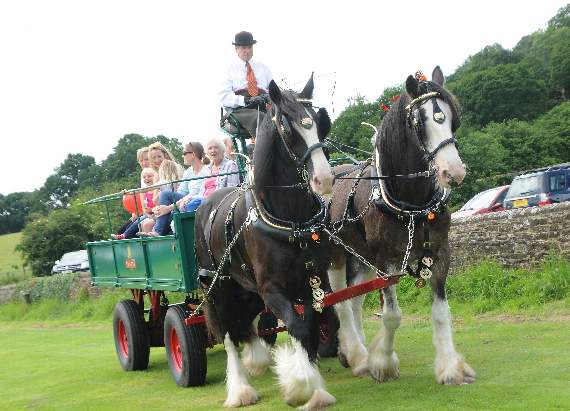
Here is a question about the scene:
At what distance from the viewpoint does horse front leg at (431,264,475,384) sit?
6324 mm

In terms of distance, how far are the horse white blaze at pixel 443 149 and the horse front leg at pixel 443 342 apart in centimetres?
113

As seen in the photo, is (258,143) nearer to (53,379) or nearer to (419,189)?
(419,189)

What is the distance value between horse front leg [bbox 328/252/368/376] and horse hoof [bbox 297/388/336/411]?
4.55ft

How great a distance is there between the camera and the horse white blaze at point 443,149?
18.1 feet

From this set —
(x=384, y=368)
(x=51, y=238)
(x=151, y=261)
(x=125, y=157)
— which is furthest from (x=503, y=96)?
(x=384, y=368)

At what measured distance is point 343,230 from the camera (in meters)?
7.30

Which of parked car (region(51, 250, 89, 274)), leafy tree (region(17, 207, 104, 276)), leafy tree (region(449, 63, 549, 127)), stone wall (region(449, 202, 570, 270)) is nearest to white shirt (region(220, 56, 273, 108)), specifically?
stone wall (region(449, 202, 570, 270))

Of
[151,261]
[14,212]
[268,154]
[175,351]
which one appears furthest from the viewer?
[14,212]

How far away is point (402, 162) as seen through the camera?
249 inches

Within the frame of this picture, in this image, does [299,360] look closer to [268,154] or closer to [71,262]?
[268,154]

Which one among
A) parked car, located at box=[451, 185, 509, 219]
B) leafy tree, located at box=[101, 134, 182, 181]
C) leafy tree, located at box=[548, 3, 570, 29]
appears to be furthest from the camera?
leafy tree, located at box=[548, 3, 570, 29]

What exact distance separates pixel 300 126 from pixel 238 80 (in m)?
2.65

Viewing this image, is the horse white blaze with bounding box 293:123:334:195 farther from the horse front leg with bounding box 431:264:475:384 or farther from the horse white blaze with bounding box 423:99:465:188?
the horse front leg with bounding box 431:264:475:384

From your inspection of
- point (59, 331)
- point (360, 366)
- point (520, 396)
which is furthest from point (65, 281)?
point (520, 396)
